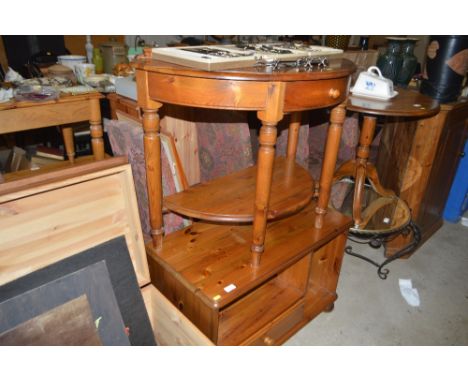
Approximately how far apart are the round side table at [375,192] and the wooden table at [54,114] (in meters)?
1.18

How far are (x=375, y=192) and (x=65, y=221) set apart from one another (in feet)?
5.60

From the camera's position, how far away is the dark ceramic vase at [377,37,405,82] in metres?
1.89

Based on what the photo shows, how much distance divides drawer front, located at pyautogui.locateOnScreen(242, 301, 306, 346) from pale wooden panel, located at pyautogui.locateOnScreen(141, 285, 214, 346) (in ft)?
0.76

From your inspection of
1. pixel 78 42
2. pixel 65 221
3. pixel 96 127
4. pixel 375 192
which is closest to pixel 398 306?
pixel 375 192

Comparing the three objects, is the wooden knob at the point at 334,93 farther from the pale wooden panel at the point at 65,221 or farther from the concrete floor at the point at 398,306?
the concrete floor at the point at 398,306

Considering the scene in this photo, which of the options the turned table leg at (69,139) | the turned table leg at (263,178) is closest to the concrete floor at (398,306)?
the turned table leg at (263,178)

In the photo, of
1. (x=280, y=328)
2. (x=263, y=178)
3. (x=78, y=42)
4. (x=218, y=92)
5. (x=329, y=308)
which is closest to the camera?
(x=218, y=92)

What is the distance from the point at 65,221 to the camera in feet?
3.63

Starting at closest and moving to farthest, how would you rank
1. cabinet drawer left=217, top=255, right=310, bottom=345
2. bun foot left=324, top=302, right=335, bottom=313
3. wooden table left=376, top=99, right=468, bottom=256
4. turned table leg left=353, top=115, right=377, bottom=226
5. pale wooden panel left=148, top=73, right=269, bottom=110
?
pale wooden panel left=148, top=73, right=269, bottom=110
cabinet drawer left=217, top=255, right=310, bottom=345
bun foot left=324, top=302, right=335, bottom=313
turned table leg left=353, top=115, right=377, bottom=226
wooden table left=376, top=99, right=468, bottom=256

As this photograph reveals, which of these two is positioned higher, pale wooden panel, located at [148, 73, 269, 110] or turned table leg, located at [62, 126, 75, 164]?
pale wooden panel, located at [148, 73, 269, 110]

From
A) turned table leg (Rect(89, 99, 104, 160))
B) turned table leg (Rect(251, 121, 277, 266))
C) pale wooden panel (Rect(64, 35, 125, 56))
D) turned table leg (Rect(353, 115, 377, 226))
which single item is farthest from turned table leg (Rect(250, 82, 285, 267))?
pale wooden panel (Rect(64, 35, 125, 56))

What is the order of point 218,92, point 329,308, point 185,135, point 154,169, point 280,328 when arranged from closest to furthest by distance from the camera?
point 218,92 < point 154,169 < point 280,328 < point 185,135 < point 329,308

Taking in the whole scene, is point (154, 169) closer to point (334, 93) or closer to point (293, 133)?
point (334, 93)

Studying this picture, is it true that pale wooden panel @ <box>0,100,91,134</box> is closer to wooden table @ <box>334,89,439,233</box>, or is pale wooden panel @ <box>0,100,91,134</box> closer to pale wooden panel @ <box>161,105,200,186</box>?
pale wooden panel @ <box>161,105,200,186</box>
